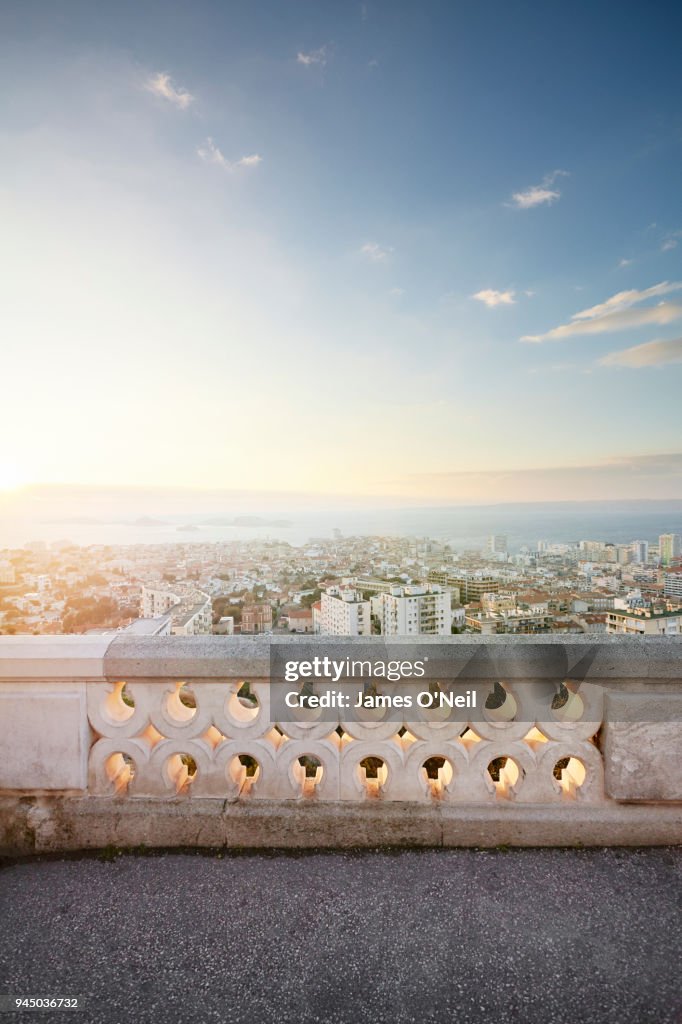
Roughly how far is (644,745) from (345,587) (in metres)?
6.87

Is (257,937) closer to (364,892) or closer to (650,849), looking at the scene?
(364,892)

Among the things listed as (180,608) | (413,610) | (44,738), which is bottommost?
(413,610)

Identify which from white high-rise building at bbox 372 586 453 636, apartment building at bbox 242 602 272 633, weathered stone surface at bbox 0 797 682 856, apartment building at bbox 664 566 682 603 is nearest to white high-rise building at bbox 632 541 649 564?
apartment building at bbox 664 566 682 603

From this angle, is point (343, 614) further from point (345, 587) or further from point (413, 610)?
point (413, 610)

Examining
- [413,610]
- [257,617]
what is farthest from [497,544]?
[257,617]

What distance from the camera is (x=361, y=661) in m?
2.33

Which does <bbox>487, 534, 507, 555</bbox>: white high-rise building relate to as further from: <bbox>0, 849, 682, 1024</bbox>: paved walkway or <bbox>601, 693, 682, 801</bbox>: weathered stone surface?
<bbox>0, 849, 682, 1024</bbox>: paved walkway

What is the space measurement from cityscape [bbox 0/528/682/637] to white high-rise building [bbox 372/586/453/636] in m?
0.04

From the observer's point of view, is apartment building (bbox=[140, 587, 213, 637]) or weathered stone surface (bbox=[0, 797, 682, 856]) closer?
weathered stone surface (bbox=[0, 797, 682, 856])

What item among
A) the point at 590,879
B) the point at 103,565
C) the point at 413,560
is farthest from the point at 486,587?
the point at 590,879

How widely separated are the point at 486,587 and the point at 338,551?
4.35 metres

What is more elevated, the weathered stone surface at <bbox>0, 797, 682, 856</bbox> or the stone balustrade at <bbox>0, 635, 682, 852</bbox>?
the stone balustrade at <bbox>0, 635, 682, 852</bbox>

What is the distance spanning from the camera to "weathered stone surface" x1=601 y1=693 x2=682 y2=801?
7.49ft

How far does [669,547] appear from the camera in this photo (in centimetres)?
1103
